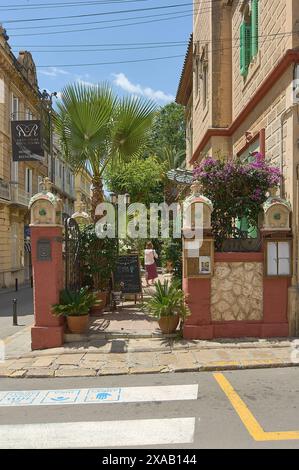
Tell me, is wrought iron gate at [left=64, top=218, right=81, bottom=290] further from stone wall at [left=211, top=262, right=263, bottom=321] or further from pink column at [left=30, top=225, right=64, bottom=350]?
stone wall at [left=211, top=262, right=263, bottom=321]

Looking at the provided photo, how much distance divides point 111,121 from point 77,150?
105 centimetres

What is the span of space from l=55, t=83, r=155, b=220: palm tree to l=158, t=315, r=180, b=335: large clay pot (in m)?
3.65

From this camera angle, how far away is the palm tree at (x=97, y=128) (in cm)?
1074

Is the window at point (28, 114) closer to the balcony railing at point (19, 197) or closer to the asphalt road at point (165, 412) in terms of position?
the balcony railing at point (19, 197)

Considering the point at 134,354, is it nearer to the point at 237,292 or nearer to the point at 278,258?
the point at 237,292

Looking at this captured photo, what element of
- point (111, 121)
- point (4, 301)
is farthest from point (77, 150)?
point (4, 301)

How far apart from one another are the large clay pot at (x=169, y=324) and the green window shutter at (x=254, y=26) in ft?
22.9

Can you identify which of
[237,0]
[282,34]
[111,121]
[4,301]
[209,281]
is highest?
[237,0]

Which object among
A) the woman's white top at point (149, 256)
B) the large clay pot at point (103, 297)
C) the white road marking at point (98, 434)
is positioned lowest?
the white road marking at point (98, 434)

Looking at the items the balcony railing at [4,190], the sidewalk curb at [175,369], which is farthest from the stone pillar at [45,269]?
the balcony railing at [4,190]

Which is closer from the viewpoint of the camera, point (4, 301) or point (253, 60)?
point (253, 60)

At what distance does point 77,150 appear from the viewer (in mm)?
11156

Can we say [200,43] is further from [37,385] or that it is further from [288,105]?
[37,385]

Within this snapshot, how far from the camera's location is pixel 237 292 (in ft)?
30.2
